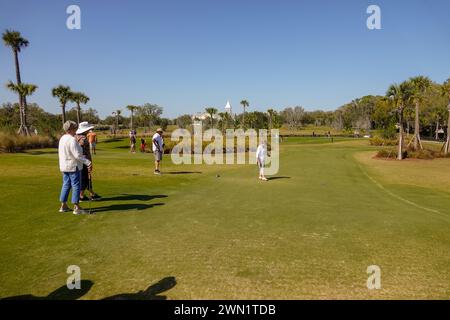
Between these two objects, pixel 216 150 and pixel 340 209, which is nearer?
pixel 340 209

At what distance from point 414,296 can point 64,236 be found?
20.1 feet

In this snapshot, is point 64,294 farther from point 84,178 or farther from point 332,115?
point 332,115

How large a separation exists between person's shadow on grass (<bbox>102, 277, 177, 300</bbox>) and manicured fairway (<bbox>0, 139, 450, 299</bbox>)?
0.13ft

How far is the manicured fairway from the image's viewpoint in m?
4.81

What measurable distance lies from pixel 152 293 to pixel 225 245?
85.4 inches

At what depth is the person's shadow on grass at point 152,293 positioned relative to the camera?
444 centimetres

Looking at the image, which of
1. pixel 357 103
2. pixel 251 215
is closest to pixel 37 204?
pixel 251 215

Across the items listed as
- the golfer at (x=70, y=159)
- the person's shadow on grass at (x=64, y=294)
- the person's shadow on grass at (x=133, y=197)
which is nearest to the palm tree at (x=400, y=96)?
the person's shadow on grass at (x=133, y=197)

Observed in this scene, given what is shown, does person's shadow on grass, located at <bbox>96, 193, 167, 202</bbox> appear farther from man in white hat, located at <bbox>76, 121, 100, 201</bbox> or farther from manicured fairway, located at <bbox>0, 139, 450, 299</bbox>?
man in white hat, located at <bbox>76, 121, 100, 201</bbox>

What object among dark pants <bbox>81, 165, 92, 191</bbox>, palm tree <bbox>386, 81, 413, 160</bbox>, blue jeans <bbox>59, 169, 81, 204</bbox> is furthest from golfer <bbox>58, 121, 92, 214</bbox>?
palm tree <bbox>386, 81, 413, 160</bbox>

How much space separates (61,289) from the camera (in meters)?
4.63

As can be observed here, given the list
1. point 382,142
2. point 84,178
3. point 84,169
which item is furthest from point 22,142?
point 382,142

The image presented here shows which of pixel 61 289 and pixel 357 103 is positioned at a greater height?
pixel 357 103
